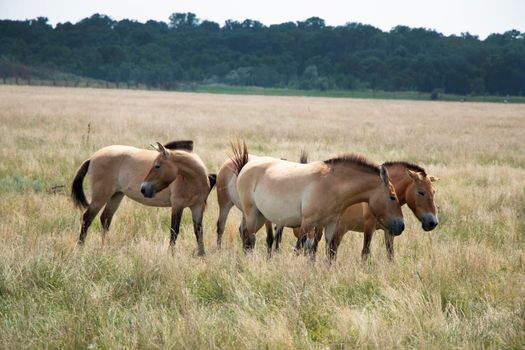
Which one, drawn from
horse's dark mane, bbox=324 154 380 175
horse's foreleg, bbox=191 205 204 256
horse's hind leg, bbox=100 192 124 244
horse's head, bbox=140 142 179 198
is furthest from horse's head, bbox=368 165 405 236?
horse's hind leg, bbox=100 192 124 244

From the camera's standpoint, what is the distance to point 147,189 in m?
8.05

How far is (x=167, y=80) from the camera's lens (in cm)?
10912

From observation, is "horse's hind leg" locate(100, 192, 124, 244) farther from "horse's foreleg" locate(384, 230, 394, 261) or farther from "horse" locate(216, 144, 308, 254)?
"horse's foreleg" locate(384, 230, 394, 261)

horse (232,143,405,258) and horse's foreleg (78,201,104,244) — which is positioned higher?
horse (232,143,405,258)

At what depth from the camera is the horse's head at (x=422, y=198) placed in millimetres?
7301

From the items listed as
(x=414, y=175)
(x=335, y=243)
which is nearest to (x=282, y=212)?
(x=335, y=243)

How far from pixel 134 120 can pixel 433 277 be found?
22.8 meters

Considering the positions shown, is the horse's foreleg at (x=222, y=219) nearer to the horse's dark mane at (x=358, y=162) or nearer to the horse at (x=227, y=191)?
the horse at (x=227, y=191)

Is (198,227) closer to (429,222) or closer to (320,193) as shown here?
(320,193)

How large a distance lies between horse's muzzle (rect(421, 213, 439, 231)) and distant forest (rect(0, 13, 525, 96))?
310 feet

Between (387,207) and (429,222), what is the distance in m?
0.72

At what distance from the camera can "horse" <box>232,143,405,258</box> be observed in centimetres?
689

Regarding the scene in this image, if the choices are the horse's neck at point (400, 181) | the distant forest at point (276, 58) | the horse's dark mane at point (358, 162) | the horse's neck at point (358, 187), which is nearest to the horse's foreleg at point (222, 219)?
the horse's dark mane at point (358, 162)

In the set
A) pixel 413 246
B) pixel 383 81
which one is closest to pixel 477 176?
pixel 413 246
